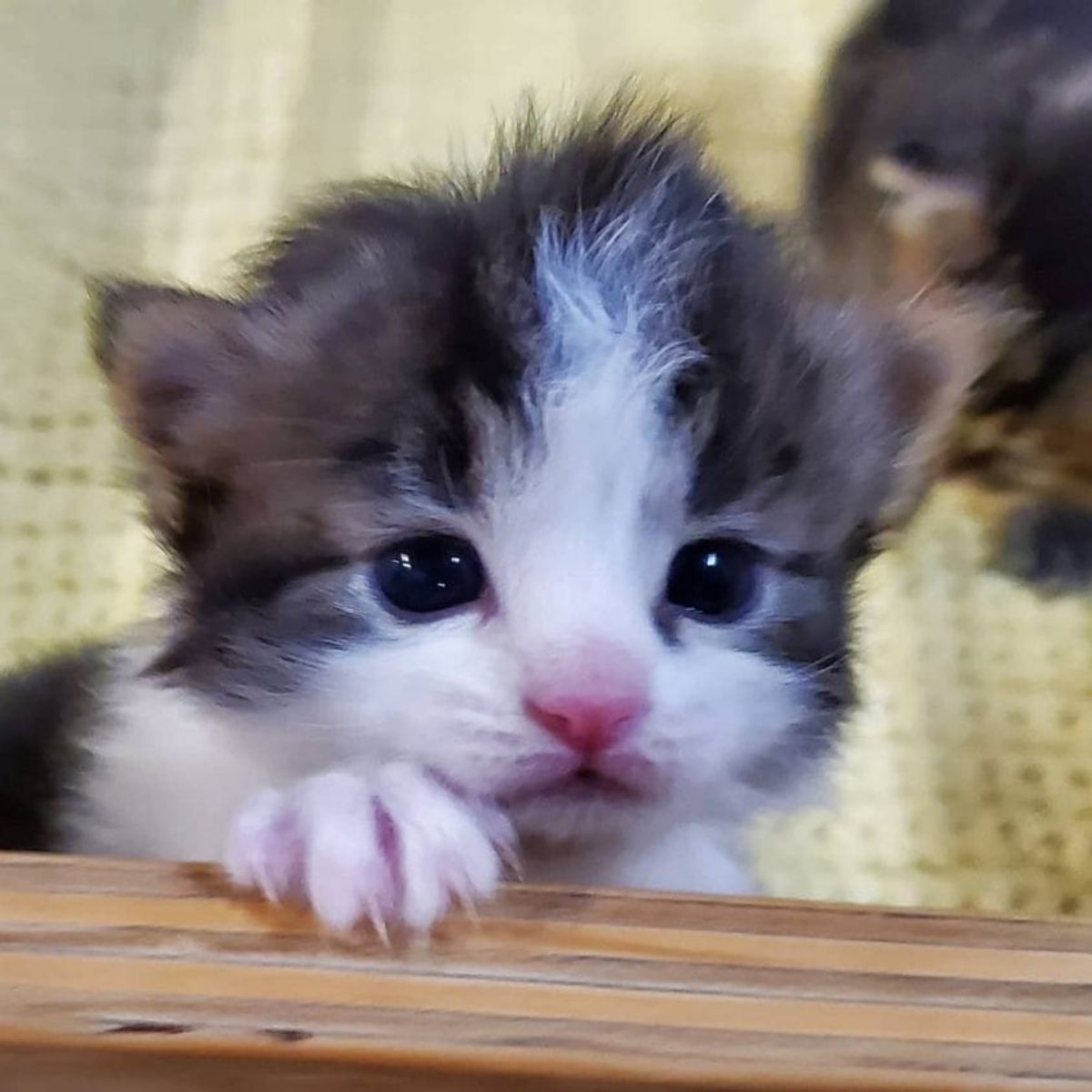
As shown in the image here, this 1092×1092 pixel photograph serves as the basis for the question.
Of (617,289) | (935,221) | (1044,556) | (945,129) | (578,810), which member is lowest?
(578,810)

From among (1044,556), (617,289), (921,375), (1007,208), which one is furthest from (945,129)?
(617,289)

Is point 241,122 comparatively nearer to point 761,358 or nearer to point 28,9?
point 28,9

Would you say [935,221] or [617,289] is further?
[935,221]

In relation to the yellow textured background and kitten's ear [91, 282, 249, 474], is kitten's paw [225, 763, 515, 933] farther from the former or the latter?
the yellow textured background

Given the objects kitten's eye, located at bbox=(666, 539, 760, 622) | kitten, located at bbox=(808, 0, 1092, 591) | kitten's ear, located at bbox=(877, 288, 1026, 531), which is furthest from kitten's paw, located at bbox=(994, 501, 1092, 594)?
kitten's eye, located at bbox=(666, 539, 760, 622)

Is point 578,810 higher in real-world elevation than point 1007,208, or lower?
lower

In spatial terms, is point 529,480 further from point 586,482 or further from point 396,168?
point 396,168
